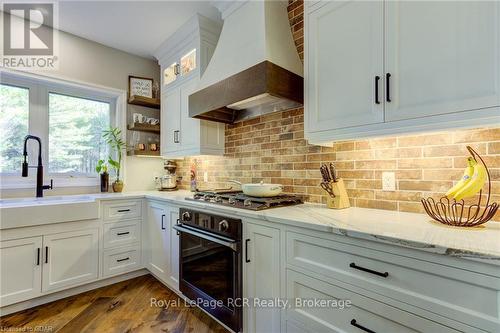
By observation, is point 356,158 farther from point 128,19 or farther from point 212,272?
point 128,19

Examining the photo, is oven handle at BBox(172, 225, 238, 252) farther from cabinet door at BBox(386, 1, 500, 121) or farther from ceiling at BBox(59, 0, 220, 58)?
ceiling at BBox(59, 0, 220, 58)

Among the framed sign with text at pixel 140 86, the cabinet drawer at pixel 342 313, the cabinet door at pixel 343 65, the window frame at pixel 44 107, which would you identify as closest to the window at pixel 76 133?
the window frame at pixel 44 107

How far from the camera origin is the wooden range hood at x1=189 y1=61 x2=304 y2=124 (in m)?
1.60

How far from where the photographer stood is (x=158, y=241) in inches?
97.2

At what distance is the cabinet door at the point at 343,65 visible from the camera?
129 centimetres

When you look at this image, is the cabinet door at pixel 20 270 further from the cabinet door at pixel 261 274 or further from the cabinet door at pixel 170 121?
the cabinet door at pixel 261 274

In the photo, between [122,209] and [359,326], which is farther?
[122,209]

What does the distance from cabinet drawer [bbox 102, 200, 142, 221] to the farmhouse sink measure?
111 millimetres

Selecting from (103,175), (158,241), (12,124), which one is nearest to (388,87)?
(158,241)

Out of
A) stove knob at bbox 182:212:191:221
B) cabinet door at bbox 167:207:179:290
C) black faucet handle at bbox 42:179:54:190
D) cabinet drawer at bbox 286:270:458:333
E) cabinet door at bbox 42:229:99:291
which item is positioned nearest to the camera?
cabinet drawer at bbox 286:270:458:333

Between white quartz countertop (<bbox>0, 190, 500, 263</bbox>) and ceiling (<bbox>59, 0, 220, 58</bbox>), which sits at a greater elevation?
ceiling (<bbox>59, 0, 220, 58</bbox>)

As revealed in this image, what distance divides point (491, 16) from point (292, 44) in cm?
A: 120

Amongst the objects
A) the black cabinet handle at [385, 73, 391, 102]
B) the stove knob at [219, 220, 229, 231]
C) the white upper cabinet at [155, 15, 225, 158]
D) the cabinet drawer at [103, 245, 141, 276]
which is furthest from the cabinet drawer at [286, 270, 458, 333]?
the cabinet drawer at [103, 245, 141, 276]

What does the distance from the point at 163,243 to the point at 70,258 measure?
2.64 ft
